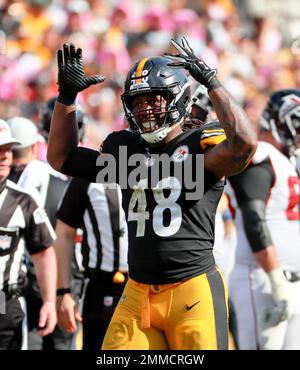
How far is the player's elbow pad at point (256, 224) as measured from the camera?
19.7ft

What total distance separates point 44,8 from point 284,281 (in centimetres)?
680

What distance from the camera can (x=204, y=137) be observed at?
4.40 meters

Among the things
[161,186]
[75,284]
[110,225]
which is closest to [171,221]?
[161,186]

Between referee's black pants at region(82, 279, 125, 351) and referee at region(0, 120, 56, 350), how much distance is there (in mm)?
265

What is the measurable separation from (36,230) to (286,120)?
6.18 feet

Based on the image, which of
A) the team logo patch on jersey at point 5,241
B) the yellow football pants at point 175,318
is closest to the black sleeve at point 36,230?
the team logo patch on jersey at point 5,241

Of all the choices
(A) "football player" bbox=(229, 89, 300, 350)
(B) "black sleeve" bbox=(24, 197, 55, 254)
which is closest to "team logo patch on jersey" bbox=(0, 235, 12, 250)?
(B) "black sleeve" bbox=(24, 197, 55, 254)

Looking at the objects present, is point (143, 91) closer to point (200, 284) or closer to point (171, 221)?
point (171, 221)

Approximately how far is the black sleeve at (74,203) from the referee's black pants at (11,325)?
614 mm

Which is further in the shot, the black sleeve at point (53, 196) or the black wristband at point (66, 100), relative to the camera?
the black sleeve at point (53, 196)

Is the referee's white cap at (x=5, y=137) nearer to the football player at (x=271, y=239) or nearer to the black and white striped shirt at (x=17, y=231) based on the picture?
the black and white striped shirt at (x=17, y=231)

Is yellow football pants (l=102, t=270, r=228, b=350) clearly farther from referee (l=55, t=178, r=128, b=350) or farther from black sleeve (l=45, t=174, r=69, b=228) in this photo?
black sleeve (l=45, t=174, r=69, b=228)

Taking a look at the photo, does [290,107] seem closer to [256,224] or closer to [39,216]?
[256,224]

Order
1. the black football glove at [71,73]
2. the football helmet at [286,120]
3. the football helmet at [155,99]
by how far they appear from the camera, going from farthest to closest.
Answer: the football helmet at [286,120] → the black football glove at [71,73] → the football helmet at [155,99]
